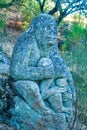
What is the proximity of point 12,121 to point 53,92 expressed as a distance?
2.49 ft

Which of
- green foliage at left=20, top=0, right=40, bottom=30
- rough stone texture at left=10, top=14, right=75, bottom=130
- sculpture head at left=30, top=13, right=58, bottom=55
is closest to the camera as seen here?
rough stone texture at left=10, top=14, right=75, bottom=130

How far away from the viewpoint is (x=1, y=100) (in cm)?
704

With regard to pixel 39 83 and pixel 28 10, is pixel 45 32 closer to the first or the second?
pixel 39 83

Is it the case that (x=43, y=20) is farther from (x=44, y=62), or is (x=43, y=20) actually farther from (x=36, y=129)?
(x=36, y=129)

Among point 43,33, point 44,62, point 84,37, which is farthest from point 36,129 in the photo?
point 84,37

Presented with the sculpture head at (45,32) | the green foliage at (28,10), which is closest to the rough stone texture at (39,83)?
the sculpture head at (45,32)

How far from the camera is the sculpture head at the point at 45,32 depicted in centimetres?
691

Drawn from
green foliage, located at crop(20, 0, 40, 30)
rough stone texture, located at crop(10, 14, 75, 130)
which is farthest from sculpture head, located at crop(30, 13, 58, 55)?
green foliage, located at crop(20, 0, 40, 30)

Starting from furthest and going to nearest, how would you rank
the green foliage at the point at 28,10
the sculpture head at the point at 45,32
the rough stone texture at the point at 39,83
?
the green foliage at the point at 28,10 → the sculpture head at the point at 45,32 → the rough stone texture at the point at 39,83

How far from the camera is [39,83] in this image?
6.95 metres

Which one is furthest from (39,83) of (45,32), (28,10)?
(28,10)

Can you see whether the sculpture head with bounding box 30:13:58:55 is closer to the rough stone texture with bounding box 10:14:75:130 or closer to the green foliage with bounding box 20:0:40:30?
the rough stone texture with bounding box 10:14:75:130

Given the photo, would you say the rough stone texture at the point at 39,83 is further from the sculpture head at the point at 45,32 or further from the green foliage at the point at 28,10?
the green foliage at the point at 28,10

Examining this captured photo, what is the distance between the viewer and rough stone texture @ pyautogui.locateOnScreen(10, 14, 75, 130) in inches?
267
